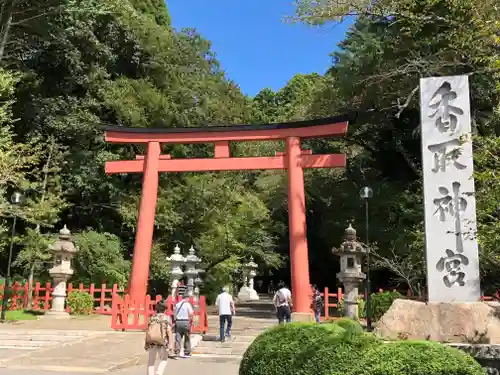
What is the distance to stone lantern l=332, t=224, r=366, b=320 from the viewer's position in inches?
687

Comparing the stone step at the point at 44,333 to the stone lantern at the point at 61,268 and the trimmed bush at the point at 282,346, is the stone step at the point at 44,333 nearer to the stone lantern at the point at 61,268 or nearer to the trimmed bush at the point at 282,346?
the stone lantern at the point at 61,268

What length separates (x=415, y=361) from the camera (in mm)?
4621

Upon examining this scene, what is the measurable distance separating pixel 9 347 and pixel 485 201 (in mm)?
10236

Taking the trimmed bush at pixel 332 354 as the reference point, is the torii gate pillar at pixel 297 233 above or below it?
above

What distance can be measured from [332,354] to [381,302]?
13.5 metres

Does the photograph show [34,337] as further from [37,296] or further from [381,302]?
[381,302]

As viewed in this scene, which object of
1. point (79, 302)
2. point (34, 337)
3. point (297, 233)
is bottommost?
point (34, 337)

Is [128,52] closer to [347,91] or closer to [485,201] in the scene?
[347,91]

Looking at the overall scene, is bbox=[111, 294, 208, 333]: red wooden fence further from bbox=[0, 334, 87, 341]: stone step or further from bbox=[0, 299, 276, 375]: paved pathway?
bbox=[0, 334, 87, 341]: stone step

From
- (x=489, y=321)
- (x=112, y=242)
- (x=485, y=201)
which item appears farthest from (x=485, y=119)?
(x=112, y=242)

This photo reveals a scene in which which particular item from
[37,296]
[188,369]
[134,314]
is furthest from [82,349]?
[37,296]

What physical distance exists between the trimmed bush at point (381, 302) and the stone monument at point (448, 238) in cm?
1053

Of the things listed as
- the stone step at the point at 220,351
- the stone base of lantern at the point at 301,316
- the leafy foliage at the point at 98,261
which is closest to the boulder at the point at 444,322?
the stone step at the point at 220,351

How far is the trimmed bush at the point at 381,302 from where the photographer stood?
17.6m
